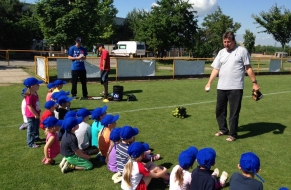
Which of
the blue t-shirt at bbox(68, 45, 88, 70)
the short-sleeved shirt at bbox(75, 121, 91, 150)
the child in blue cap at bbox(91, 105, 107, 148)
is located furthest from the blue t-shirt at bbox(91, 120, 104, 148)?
the blue t-shirt at bbox(68, 45, 88, 70)

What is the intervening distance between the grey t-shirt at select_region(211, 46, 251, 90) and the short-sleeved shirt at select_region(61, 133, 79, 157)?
3.17 metres

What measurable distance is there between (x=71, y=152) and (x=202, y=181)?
217 cm

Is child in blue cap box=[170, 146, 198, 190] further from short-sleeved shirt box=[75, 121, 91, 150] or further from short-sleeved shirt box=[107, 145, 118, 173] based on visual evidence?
short-sleeved shirt box=[75, 121, 91, 150]

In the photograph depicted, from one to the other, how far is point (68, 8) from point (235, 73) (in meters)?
15.2

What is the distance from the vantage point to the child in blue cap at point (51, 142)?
15.1ft

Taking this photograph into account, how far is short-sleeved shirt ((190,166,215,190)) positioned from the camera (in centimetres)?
321

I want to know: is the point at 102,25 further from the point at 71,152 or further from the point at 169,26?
the point at 71,152

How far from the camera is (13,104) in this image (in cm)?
909

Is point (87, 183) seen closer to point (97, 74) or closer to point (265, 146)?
point (265, 146)

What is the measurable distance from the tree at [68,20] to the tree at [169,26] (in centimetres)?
1454

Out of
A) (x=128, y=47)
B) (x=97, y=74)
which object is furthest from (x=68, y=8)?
(x=128, y=47)

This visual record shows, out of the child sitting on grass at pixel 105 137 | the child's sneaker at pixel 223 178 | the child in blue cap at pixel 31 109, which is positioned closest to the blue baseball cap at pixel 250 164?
the child's sneaker at pixel 223 178

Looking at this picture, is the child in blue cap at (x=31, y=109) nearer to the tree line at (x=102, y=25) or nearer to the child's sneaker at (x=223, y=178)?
the child's sneaker at (x=223, y=178)

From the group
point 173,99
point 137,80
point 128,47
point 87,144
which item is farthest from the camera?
point 128,47
